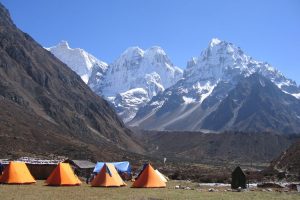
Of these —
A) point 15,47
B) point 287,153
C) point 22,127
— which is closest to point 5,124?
point 22,127

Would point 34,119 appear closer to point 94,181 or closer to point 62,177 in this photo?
point 62,177

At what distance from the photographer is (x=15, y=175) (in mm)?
46062

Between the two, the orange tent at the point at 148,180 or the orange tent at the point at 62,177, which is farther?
the orange tent at the point at 62,177

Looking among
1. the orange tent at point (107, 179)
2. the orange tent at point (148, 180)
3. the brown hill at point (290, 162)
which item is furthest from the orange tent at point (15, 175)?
the brown hill at point (290, 162)

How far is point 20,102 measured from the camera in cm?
16412

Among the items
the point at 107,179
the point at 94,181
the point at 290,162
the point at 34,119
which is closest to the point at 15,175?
the point at 94,181

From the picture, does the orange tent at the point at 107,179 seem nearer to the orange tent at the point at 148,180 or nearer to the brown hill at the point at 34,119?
the orange tent at the point at 148,180

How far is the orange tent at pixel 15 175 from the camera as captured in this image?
1795 inches

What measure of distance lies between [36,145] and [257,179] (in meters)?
74.6

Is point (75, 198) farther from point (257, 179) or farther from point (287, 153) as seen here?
point (287, 153)

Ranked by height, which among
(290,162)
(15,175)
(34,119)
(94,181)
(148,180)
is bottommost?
(94,181)

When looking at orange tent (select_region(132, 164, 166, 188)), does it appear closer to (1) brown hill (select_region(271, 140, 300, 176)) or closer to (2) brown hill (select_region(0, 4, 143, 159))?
(1) brown hill (select_region(271, 140, 300, 176))

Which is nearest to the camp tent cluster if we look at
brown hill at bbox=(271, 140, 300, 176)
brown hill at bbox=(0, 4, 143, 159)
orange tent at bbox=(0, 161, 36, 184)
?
orange tent at bbox=(0, 161, 36, 184)

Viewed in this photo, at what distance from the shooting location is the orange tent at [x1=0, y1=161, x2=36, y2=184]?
150 feet
